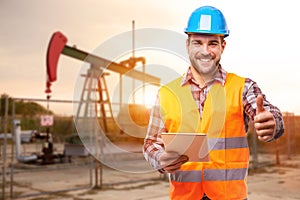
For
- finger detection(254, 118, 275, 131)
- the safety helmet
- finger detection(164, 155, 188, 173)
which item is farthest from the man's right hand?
the safety helmet

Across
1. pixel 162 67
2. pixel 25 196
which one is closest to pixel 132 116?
pixel 162 67

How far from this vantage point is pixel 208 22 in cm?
218

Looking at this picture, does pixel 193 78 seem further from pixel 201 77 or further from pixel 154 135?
pixel 154 135

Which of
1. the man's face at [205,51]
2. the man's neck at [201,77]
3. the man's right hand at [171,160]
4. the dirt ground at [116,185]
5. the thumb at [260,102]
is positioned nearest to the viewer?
the thumb at [260,102]

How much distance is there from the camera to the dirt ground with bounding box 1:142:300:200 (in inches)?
305

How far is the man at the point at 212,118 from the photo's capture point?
6.94 feet

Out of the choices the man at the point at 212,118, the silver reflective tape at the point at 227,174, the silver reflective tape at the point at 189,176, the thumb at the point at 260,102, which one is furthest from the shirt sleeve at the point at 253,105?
the silver reflective tape at the point at 189,176

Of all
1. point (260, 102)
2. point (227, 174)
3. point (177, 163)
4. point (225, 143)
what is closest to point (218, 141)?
point (225, 143)

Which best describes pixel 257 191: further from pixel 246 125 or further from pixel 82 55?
pixel 82 55

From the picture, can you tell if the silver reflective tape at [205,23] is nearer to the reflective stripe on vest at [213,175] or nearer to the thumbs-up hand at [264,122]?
the thumbs-up hand at [264,122]

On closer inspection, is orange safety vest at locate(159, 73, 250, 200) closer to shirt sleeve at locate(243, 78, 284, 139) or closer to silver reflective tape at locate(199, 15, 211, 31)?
shirt sleeve at locate(243, 78, 284, 139)

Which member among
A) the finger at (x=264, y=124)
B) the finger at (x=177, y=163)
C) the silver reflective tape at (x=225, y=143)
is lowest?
the finger at (x=177, y=163)

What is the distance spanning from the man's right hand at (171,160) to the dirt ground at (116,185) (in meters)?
4.26

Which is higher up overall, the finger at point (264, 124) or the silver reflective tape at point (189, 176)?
the finger at point (264, 124)
